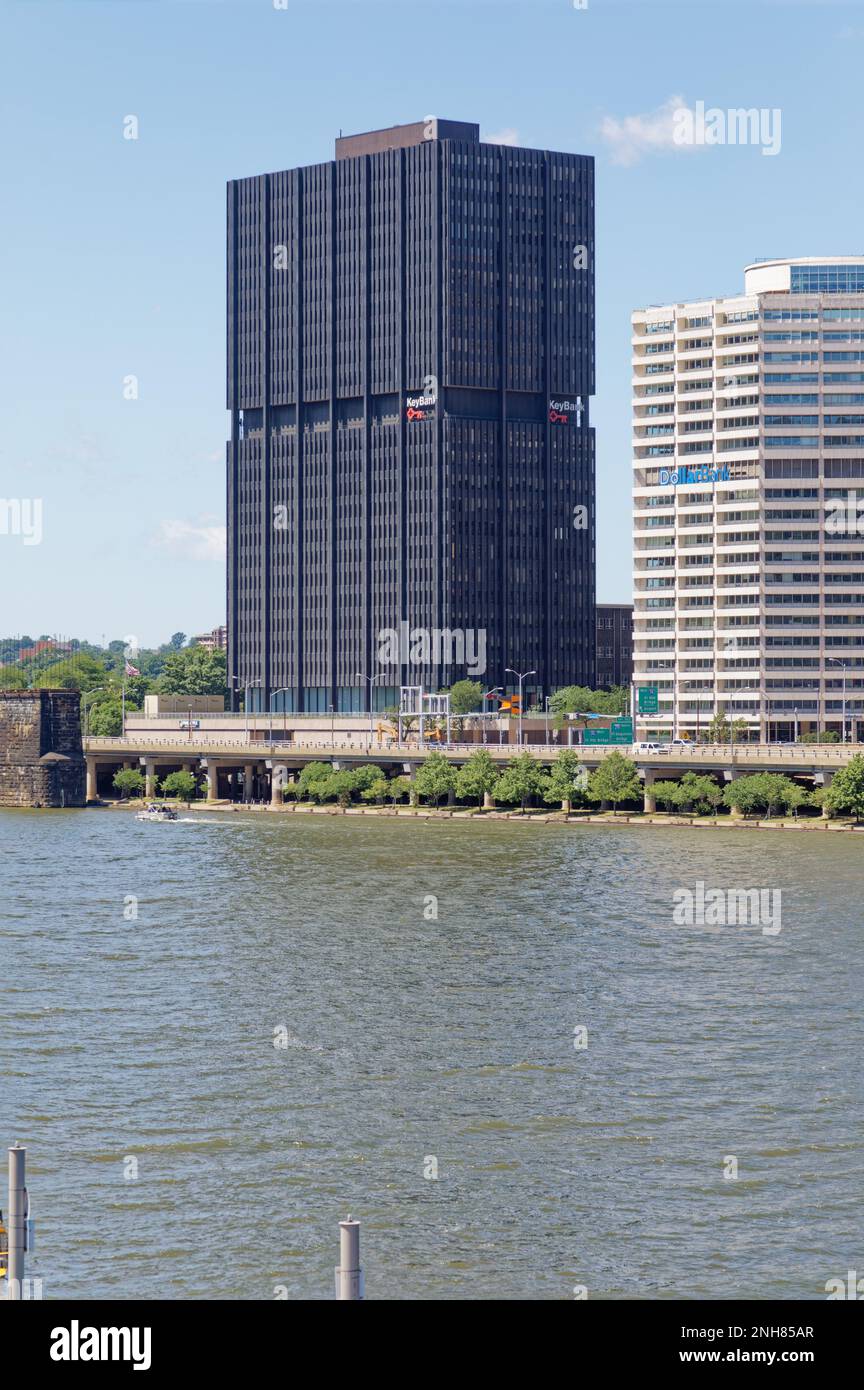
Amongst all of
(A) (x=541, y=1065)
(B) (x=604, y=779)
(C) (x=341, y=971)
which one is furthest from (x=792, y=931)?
(B) (x=604, y=779)

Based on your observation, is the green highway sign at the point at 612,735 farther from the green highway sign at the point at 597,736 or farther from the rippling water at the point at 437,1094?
the rippling water at the point at 437,1094

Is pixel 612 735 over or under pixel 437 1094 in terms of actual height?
over

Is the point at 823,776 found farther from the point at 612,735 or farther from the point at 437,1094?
the point at 437,1094

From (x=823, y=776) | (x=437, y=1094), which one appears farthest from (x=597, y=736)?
(x=437, y=1094)

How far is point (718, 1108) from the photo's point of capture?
52188 millimetres

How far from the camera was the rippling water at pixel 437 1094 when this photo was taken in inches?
1556

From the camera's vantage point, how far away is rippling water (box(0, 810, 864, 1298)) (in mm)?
39531

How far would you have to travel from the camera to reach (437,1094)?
54500mm

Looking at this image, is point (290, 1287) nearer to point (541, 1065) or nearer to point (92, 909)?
point (541, 1065)

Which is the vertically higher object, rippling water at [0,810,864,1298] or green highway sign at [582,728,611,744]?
green highway sign at [582,728,611,744]

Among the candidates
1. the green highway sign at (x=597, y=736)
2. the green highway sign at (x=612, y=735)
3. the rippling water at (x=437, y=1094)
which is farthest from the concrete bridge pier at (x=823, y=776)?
the rippling water at (x=437, y=1094)

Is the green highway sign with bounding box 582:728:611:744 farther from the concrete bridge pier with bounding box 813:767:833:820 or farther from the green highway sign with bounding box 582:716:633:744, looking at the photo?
the concrete bridge pier with bounding box 813:767:833:820

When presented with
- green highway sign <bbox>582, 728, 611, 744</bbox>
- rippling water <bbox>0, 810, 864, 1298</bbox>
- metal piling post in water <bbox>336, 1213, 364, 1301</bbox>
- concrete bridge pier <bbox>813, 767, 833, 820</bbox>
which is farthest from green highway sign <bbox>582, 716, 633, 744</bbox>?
metal piling post in water <bbox>336, 1213, 364, 1301</bbox>
